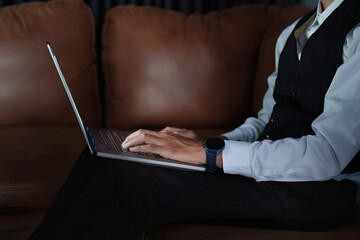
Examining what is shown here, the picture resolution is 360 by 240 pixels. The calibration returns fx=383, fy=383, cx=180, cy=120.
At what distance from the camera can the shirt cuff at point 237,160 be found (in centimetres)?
85

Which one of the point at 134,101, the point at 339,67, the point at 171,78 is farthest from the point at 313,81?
the point at 134,101

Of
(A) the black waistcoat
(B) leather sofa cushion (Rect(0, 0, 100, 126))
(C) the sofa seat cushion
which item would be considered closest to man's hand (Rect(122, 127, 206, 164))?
(A) the black waistcoat

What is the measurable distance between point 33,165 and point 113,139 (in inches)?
16.7

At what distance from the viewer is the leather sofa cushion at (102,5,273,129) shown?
4.89 ft

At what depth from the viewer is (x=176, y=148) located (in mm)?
871

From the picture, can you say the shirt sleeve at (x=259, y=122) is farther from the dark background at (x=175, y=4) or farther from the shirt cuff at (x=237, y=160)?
the dark background at (x=175, y=4)

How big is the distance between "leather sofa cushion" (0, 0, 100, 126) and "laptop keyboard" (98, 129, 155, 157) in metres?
0.63

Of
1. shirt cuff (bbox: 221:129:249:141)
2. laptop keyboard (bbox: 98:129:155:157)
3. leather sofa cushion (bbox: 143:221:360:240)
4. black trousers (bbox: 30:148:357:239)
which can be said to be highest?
laptop keyboard (bbox: 98:129:155:157)

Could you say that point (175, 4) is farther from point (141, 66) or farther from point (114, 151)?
point (114, 151)

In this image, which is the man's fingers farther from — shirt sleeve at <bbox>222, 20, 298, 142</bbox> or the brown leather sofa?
the brown leather sofa

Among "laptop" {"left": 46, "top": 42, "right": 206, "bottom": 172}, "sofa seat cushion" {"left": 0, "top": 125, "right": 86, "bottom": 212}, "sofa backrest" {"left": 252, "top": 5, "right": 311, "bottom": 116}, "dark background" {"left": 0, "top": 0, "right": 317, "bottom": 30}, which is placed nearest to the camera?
"laptop" {"left": 46, "top": 42, "right": 206, "bottom": 172}

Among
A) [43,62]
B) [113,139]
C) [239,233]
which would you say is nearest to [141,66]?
[43,62]

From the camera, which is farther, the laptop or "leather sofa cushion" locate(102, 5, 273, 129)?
"leather sofa cushion" locate(102, 5, 273, 129)

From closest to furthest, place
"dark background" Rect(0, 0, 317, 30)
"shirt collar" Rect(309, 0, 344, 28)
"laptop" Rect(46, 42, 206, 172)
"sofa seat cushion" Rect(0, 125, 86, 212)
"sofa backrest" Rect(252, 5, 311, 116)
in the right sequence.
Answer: "laptop" Rect(46, 42, 206, 172) < "shirt collar" Rect(309, 0, 344, 28) < "sofa seat cushion" Rect(0, 125, 86, 212) < "sofa backrest" Rect(252, 5, 311, 116) < "dark background" Rect(0, 0, 317, 30)
